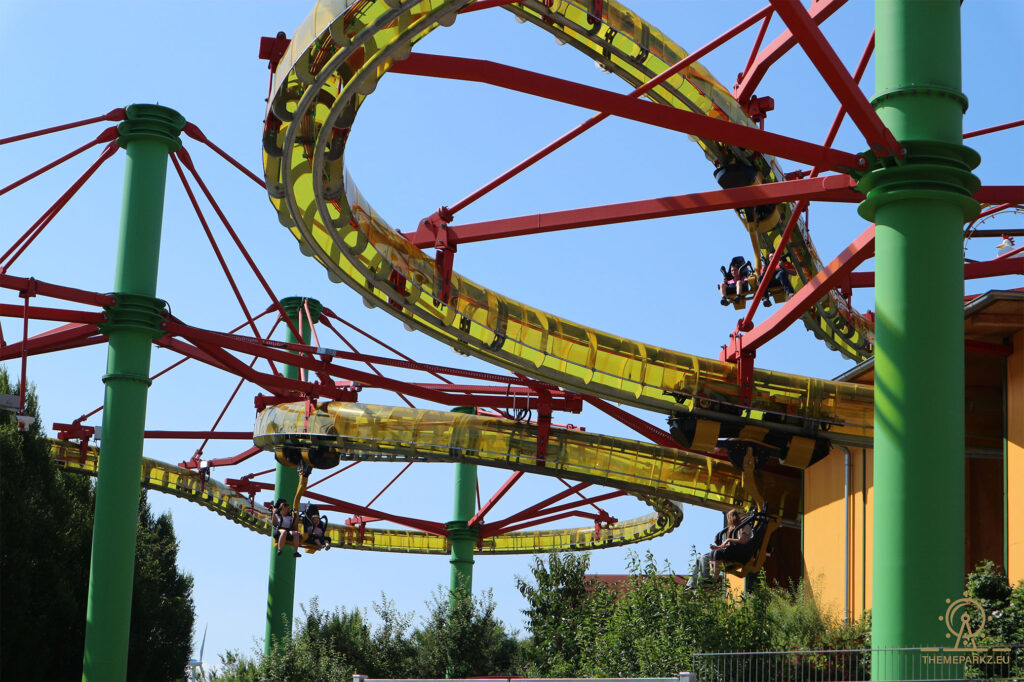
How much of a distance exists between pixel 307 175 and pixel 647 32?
20.2ft

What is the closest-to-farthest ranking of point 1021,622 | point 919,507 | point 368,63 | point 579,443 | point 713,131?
point 919,507
point 713,131
point 368,63
point 1021,622
point 579,443

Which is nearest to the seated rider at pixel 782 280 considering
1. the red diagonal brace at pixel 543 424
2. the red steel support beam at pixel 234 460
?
the red diagonal brace at pixel 543 424

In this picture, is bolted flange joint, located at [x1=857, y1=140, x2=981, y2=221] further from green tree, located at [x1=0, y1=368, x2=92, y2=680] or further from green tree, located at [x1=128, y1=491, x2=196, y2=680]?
green tree, located at [x1=128, y1=491, x2=196, y2=680]

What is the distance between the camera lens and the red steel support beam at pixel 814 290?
1518 cm

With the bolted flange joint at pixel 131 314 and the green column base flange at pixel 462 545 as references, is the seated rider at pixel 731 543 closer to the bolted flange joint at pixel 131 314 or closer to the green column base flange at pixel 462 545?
the bolted flange joint at pixel 131 314

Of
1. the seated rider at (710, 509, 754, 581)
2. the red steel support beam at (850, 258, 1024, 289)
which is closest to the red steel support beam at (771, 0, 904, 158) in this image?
the red steel support beam at (850, 258, 1024, 289)

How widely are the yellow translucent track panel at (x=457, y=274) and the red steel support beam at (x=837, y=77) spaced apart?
10.7ft

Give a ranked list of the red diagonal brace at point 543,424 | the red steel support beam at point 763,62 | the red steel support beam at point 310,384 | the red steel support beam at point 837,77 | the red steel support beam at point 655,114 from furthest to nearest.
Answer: the red diagonal brace at point 543,424 → the red steel support beam at point 310,384 → the red steel support beam at point 763,62 → the red steel support beam at point 655,114 → the red steel support beam at point 837,77

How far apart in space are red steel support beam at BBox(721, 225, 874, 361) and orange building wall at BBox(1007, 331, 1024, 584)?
392 centimetres

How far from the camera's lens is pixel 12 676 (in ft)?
93.4

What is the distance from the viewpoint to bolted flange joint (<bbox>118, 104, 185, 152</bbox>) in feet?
74.8

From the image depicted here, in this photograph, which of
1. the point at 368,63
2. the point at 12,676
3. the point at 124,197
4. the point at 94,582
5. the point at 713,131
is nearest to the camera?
the point at 713,131

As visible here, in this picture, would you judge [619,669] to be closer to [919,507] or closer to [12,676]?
[919,507]

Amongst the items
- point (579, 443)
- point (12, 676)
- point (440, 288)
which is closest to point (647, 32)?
point (440, 288)
